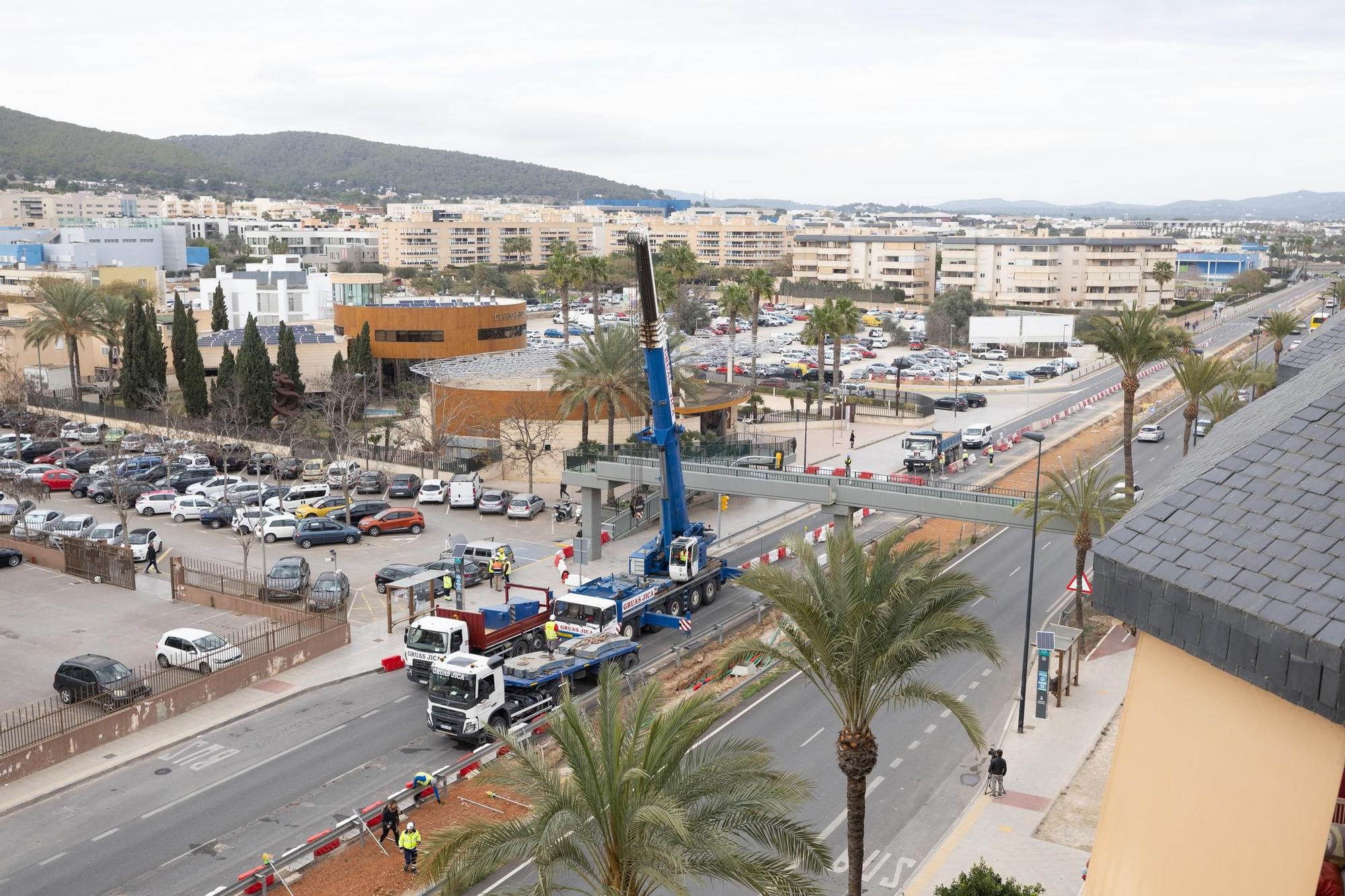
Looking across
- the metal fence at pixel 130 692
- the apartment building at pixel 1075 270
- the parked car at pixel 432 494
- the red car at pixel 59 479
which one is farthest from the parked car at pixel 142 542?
the apartment building at pixel 1075 270

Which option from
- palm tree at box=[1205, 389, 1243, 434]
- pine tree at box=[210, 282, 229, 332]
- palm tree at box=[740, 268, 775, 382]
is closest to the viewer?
palm tree at box=[1205, 389, 1243, 434]

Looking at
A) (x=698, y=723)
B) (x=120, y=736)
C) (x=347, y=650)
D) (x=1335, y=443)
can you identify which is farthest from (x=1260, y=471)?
(x=347, y=650)

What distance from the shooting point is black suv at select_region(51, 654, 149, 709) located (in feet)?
95.3

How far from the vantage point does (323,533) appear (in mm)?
47438

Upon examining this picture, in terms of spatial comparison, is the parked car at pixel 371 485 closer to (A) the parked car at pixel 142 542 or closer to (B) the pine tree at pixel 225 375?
(A) the parked car at pixel 142 542

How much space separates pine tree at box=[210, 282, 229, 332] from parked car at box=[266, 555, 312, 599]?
187ft

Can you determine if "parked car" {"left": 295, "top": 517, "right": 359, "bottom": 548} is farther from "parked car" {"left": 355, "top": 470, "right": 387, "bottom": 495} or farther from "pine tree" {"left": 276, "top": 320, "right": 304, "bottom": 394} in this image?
"pine tree" {"left": 276, "top": 320, "right": 304, "bottom": 394}

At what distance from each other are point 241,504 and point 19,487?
11.2 m

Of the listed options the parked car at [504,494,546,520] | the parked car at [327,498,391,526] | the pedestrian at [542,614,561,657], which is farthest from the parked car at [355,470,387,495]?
the pedestrian at [542,614,561,657]

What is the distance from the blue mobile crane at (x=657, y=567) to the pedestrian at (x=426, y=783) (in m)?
8.95

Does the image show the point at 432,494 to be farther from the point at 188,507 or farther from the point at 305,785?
the point at 305,785

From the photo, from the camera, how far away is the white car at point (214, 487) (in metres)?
53.3

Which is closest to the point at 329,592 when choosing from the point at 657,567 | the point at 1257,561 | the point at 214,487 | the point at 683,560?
the point at 657,567

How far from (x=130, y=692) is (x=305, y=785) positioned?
22.3 feet
